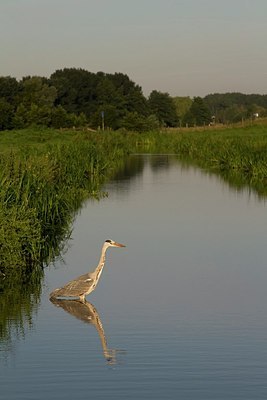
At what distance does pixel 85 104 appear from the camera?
137000 millimetres

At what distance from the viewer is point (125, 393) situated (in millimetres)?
11352

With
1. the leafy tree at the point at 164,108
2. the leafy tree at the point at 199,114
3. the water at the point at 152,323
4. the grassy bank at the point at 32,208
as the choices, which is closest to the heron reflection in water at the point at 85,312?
the water at the point at 152,323

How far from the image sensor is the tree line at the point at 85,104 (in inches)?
3693

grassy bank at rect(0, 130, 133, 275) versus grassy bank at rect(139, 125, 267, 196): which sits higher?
grassy bank at rect(0, 130, 133, 275)

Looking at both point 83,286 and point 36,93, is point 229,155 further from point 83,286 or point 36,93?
point 36,93

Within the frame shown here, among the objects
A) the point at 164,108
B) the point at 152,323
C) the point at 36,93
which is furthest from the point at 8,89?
the point at 152,323

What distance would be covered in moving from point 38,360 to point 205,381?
2278 mm

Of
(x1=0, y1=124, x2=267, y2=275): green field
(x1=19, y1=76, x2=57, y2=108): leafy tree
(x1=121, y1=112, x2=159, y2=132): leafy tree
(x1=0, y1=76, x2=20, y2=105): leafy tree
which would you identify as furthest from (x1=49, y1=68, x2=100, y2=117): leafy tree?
(x1=0, y1=124, x2=267, y2=275): green field

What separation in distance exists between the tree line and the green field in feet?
48.0

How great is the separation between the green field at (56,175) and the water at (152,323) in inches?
27.8

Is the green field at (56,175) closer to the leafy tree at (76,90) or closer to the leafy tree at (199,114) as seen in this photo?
the leafy tree at (76,90)

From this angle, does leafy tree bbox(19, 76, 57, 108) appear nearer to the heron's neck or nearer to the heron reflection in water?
the heron's neck

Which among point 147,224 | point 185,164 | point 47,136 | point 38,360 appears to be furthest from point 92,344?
point 47,136

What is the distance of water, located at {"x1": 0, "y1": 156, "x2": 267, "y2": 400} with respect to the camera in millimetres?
11680
